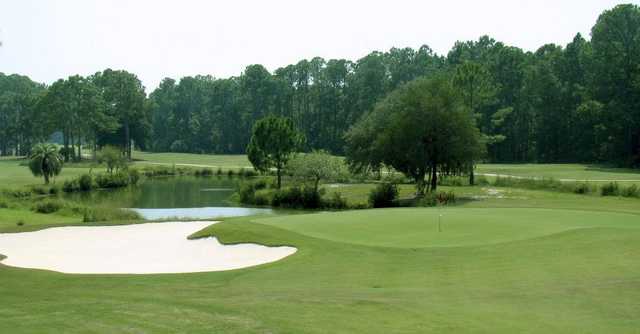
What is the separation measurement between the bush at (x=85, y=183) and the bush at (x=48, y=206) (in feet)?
83.0

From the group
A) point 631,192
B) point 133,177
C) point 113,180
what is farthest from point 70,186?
point 631,192

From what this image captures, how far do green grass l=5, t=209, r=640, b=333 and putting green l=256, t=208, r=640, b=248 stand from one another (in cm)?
10

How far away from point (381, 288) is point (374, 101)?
11152 centimetres

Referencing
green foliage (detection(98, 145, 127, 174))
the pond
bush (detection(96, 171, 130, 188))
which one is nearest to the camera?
the pond

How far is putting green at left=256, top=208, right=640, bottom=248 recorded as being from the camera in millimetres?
20203

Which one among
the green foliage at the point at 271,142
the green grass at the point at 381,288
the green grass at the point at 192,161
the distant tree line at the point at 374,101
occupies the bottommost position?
the green grass at the point at 381,288

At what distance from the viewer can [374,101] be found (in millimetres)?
124500

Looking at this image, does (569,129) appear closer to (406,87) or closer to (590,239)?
(406,87)

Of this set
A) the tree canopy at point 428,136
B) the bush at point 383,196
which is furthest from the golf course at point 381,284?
the tree canopy at point 428,136

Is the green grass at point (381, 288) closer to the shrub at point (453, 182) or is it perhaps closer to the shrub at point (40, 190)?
the shrub at point (453, 182)

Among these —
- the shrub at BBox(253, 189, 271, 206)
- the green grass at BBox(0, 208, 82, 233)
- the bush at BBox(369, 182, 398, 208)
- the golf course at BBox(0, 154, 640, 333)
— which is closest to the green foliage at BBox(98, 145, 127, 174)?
the shrub at BBox(253, 189, 271, 206)

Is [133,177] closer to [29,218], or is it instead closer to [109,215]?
[29,218]

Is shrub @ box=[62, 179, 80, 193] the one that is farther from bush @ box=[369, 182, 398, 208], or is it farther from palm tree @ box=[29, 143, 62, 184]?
bush @ box=[369, 182, 398, 208]

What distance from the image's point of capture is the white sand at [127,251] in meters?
19.0
